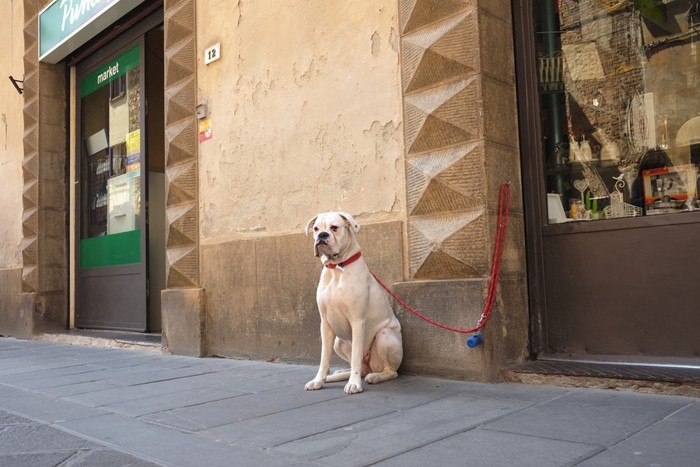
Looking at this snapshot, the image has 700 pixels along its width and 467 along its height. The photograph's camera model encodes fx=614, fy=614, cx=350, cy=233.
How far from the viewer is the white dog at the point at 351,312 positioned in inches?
155

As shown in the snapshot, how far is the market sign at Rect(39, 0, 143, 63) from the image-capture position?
26.7 feet

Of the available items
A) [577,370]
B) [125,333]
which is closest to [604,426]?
[577,370]

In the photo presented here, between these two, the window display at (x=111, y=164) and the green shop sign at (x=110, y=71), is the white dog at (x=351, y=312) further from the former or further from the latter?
the green shop sign at (x=110, y=71)

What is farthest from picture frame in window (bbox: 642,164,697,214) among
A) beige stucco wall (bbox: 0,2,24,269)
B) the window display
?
beige stucco wall (bbox: 0,2,24,269)

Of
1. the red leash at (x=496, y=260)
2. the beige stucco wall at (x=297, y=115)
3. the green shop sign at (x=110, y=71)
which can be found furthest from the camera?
the green shop sign at (x=110, y=71)

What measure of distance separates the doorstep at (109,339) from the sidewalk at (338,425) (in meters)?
2.38

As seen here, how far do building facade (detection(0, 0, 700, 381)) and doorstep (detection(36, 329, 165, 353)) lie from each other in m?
0.72

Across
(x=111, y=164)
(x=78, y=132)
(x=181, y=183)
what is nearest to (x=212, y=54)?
(x=181, y=183)

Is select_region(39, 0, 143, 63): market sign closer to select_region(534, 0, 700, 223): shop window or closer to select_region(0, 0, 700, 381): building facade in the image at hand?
select_region(0, 0, 700, 381): building facade

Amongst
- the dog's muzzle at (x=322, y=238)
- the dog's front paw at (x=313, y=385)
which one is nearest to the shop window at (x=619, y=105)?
the dog's muzzle at (x=322, y=238)

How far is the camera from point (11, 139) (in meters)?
10.8

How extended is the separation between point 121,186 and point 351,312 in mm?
6087

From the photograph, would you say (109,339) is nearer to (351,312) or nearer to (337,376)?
(337,376)

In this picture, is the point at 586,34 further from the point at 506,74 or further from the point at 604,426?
the point at 604,426
